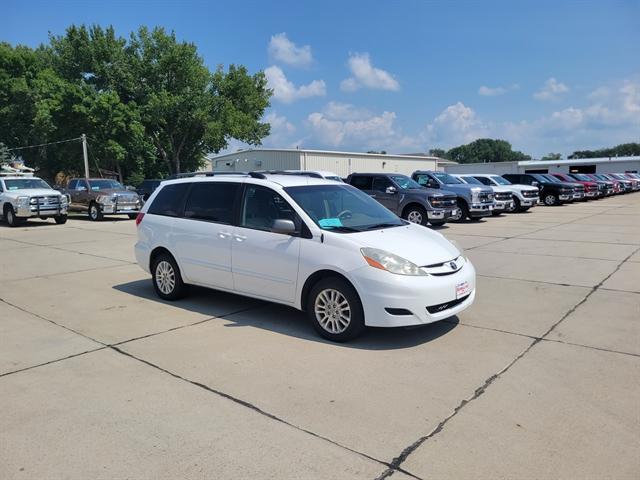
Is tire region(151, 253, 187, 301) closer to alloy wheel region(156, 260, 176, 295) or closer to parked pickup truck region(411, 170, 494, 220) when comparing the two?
alloy wheel region(156, 260, 176, 295)

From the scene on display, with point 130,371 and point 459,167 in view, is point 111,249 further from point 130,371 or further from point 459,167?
point 459,167

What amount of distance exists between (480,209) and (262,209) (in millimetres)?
14222

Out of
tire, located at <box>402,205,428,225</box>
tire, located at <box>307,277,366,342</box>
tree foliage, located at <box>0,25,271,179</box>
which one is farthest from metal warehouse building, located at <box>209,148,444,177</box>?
tire, located at <box>307,277,366,342</box>

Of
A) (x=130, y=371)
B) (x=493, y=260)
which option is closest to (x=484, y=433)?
(x=130, y=371)

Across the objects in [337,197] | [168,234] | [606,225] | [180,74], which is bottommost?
[606,225]

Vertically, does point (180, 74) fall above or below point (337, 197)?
above

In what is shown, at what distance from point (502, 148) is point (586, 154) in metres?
23.6

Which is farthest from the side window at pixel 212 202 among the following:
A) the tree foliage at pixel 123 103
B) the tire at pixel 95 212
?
the tree foliage at pixel 123 103

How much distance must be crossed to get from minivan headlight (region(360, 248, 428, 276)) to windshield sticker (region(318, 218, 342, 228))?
621mm

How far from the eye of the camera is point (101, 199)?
858 inches

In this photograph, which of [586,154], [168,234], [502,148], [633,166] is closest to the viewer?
[168,234]

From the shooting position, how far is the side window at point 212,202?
20.7 ft

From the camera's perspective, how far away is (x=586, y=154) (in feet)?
452

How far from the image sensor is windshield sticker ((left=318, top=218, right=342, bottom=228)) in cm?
552
